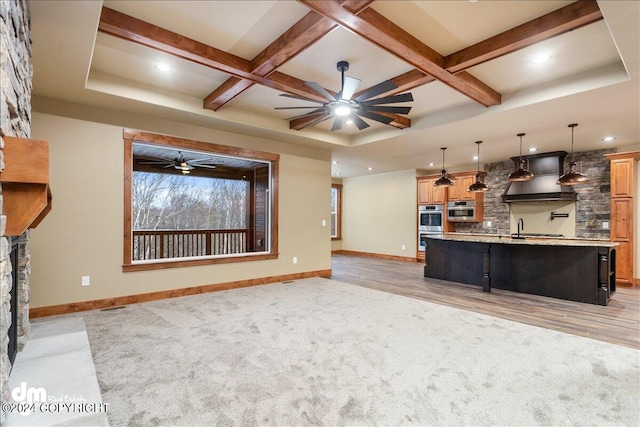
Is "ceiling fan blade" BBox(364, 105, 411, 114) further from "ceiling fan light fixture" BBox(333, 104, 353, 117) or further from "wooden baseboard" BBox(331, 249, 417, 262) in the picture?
"wooden baseboard" BBox(331, 249, 417, 262)

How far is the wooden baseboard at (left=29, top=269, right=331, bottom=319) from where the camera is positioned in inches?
153

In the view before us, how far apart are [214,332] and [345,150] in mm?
4644

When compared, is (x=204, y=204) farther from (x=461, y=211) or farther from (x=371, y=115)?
(x=461, y=211)

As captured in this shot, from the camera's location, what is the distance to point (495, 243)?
5.49 m

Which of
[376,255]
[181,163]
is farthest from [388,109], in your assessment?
[376,255]

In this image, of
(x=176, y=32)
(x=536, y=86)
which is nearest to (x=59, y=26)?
(x=176, y=32)

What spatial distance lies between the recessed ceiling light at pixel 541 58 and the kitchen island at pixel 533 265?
2.83 m

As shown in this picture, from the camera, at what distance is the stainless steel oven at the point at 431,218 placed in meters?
8.60

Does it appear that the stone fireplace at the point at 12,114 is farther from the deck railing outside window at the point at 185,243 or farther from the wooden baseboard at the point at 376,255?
the wooden baseboard at the point at 376,255

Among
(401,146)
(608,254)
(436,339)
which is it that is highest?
(401,146)

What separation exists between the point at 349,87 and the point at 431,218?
6283 millimetres

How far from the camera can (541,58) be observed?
3.31 metres

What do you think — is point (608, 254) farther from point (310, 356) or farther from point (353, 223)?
point (353, 223)

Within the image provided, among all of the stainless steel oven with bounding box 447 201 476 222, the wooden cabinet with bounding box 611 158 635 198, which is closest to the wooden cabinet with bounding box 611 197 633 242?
the wooden cabinet with bounding box 611 158 635 198
